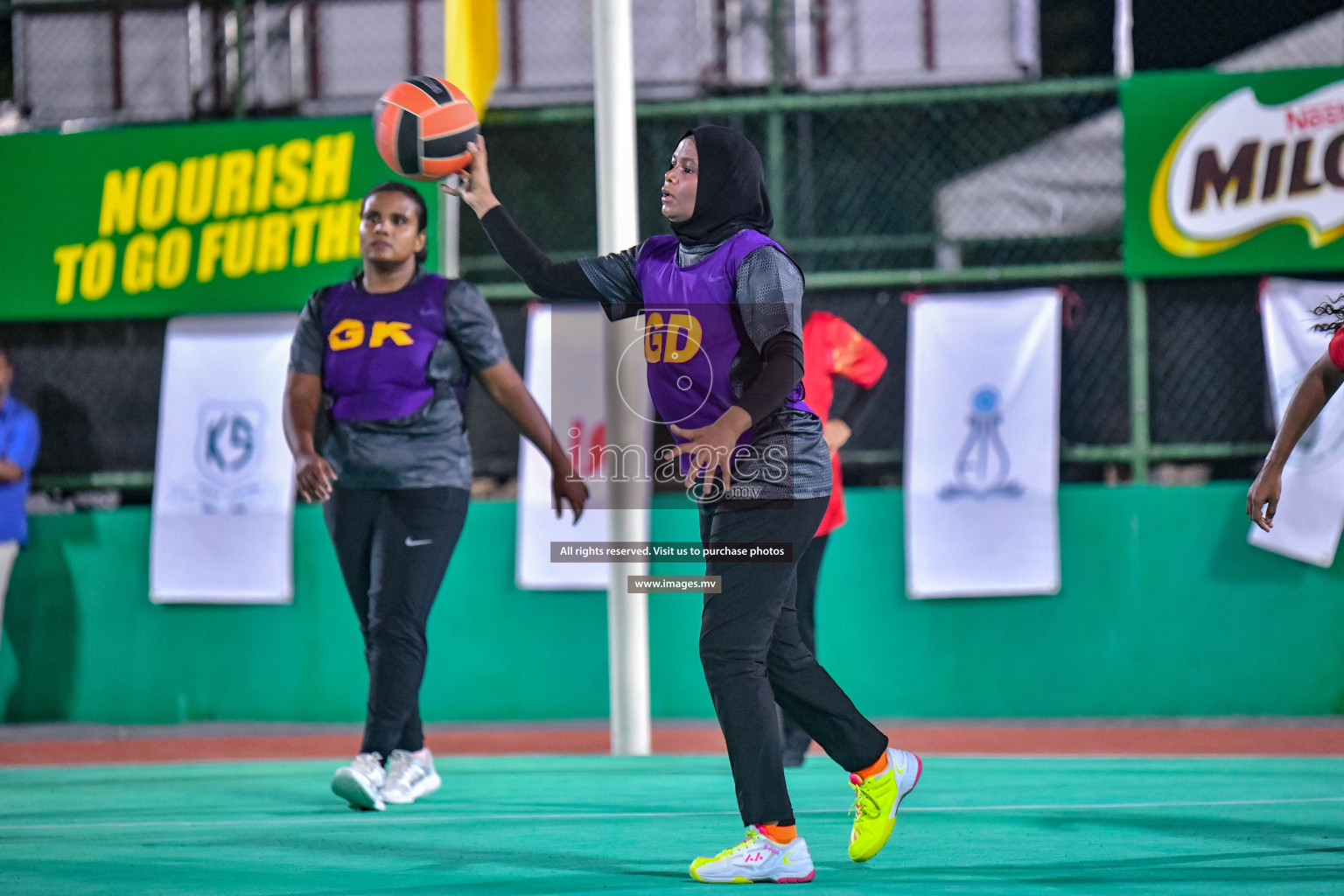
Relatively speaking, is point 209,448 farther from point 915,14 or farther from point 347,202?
point 915,14

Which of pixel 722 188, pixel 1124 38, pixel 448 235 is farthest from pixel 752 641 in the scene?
pixel 1124 38

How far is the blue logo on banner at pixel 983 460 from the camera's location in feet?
31.7

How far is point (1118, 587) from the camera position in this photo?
962cm

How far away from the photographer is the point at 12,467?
9.87 metres

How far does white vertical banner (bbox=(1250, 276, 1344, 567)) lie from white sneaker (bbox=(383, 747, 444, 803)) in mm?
5382

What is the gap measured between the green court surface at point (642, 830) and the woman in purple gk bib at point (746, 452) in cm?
24

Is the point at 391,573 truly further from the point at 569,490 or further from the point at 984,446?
the point at 984,446

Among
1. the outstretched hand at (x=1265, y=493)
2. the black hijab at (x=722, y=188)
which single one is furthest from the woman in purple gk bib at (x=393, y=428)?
the outstretched hand at (x=1265, y=493)

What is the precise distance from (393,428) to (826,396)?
6.41 feet

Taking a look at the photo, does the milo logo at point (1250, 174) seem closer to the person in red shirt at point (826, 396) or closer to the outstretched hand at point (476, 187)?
the person in red shirt at point (826, 396)

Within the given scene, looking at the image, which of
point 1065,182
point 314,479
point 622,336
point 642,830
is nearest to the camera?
point 642,830

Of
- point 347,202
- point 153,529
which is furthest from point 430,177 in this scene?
point 153,529

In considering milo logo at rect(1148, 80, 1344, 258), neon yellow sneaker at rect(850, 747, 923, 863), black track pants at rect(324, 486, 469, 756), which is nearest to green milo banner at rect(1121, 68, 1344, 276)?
milo logo at rect(1148, 80, 1344, 258)

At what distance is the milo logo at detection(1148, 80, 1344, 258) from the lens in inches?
374
